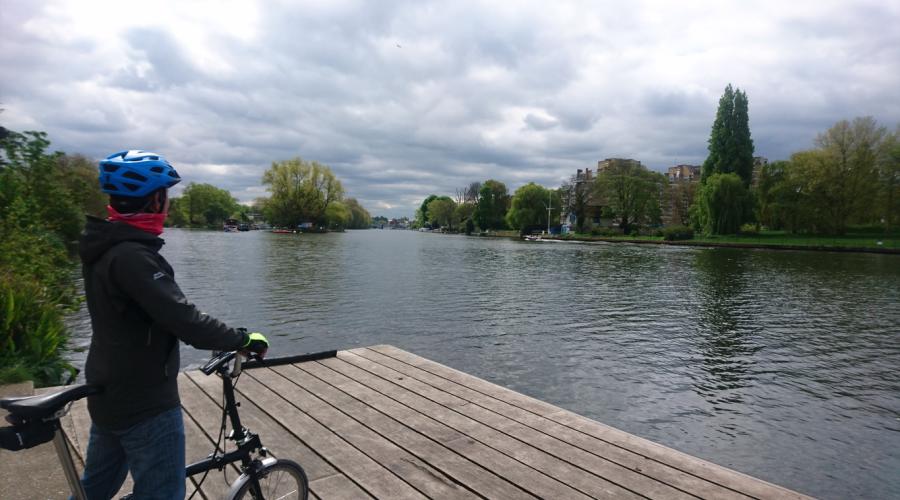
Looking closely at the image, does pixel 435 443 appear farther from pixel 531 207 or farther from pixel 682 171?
pixel 682 171

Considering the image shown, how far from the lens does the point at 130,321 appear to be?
227 cm

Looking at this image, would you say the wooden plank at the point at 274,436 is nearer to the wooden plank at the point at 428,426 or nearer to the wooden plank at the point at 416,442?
the wooden plank at the point at 416,442

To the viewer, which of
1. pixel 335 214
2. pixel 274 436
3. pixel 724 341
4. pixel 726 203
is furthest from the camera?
pixel 335 214

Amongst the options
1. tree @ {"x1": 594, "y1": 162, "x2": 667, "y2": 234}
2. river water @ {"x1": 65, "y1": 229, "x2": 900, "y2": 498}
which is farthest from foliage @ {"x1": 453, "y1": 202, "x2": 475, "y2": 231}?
river water @ {"x1": 65, "y1": 229, "x2": 900, "y2": 498}

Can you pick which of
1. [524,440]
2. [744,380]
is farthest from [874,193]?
[524,440]

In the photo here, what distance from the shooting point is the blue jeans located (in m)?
2.34

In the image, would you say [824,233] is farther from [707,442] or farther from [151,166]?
[151,166]

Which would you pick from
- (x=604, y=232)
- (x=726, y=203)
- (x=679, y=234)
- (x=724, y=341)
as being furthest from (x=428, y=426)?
(x=604, y=232)

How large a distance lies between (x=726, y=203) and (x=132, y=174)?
78.1 m

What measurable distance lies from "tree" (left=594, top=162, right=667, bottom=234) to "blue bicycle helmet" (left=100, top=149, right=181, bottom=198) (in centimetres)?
9971

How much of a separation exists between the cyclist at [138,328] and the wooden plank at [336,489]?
4.70 feet

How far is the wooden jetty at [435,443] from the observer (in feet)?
12.6

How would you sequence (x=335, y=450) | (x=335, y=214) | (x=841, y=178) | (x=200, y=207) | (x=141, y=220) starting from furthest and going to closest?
(x=200, y=207) < (x=335, y=214) < (x=841, y=178) < (x=335, y=450) < (x=141, y=220)

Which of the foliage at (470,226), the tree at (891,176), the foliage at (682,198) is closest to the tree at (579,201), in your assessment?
the foliage at (682,198)
